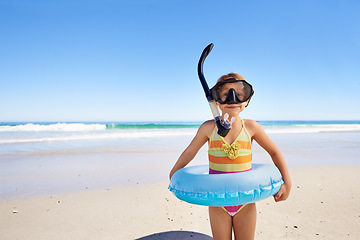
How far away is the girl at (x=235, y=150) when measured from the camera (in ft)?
6.75

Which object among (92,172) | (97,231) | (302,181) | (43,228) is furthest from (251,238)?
(92,172)

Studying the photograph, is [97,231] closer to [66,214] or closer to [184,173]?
[66,214]

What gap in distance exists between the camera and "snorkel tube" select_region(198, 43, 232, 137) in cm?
192

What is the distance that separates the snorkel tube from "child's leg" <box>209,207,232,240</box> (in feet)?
2.21

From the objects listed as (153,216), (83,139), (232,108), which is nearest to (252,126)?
(232,108)

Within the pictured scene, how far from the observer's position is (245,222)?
6.94 feet

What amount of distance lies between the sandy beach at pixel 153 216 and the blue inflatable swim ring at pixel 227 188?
1.34 m

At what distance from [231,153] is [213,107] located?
0.42 meters

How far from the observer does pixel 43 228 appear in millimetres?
3082

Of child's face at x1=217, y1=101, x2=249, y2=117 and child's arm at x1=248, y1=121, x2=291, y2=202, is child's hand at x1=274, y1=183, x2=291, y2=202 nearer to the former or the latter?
child's arm at x1=248, y1=121, x2=291, y2=202

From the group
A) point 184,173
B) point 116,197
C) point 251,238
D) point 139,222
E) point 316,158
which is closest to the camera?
point 184,173

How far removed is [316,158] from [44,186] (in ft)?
23.4

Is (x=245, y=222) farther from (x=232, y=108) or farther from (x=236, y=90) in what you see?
(x=236, y=90)

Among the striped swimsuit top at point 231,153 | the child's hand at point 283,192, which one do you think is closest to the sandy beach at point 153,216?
the child's hand at point 283,192
